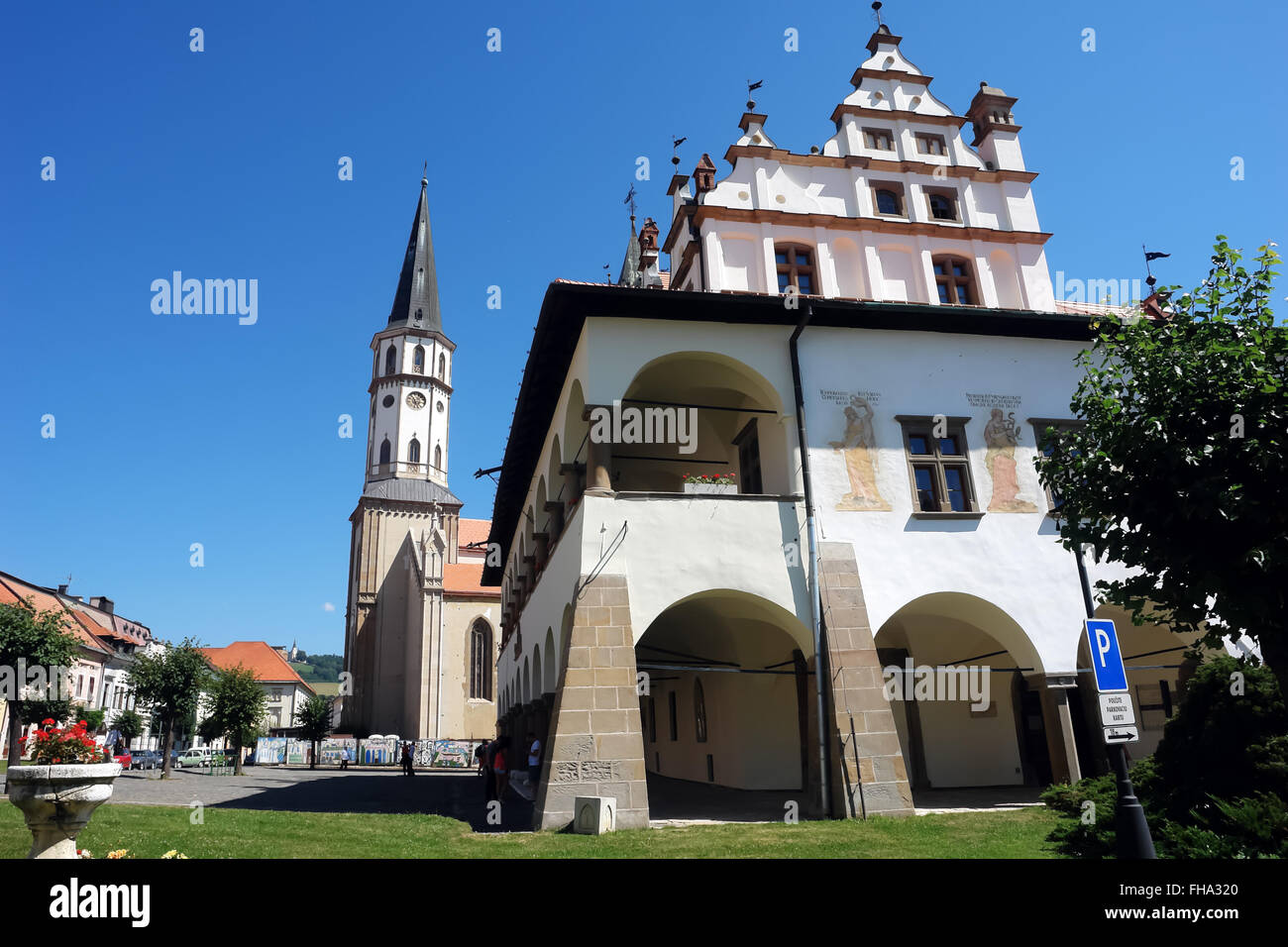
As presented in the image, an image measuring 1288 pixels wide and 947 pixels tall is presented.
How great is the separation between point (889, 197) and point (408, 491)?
187 ft

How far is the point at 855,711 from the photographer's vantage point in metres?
13.9

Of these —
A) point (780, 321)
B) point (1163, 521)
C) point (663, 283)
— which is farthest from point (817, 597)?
point (663, 283)

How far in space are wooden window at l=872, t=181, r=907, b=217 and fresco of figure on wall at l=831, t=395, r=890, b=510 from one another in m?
7.37

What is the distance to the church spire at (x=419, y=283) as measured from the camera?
7819cm

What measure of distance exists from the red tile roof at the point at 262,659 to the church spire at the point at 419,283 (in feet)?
149

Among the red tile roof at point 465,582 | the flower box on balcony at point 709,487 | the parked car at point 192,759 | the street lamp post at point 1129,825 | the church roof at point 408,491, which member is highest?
the church roof at point 408,491

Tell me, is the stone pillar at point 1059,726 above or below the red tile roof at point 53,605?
below

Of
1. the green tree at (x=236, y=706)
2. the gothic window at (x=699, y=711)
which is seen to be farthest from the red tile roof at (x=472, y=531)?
the gothic window at (x=699, y=711)

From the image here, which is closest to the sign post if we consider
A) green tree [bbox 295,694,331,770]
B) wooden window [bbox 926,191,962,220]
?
wooden window [bbox 926,191,962,220]

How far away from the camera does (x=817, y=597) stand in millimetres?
14828

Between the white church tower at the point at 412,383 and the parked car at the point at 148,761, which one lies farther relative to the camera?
the white church tower at the point at 412,383

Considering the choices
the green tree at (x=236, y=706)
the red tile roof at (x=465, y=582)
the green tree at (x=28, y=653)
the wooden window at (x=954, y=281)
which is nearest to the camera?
the wooden window at (x=954, y=281)

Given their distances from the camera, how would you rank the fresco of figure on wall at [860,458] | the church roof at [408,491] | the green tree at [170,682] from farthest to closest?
the church roof at [408,491], the green tree at [170,682], the fresco of figure on wall at [860,458]

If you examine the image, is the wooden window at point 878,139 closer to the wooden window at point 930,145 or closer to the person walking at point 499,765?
the wooden window at point 930,145
